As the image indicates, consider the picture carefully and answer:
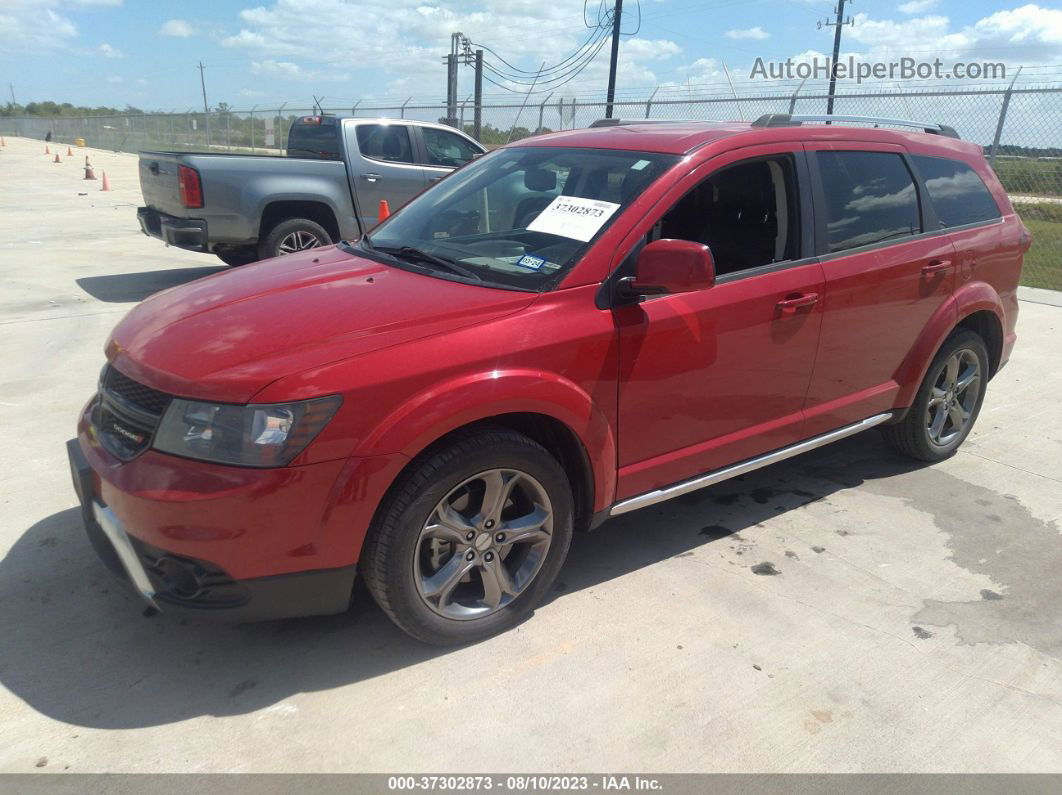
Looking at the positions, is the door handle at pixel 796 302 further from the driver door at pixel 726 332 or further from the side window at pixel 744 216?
the side window at pixel 744 216

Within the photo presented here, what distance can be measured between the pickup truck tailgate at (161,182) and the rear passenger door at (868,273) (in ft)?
21.3

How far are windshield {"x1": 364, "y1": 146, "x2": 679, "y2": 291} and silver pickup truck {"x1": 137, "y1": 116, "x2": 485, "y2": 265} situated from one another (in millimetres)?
4589

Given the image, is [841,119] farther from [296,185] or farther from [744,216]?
[296,185]

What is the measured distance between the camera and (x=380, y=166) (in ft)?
30.4

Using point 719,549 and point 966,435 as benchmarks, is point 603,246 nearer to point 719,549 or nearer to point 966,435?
point 719,549

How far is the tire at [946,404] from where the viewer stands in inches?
178

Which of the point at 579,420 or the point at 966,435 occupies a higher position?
the point at 579,420

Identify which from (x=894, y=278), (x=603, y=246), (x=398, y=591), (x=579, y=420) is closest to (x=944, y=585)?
(x=894, y=278)

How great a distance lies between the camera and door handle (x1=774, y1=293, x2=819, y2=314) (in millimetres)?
3578

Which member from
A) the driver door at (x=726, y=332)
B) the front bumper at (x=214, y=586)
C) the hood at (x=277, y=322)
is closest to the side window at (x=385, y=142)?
the hood at (x=277, y=322)

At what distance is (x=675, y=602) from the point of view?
3.36m

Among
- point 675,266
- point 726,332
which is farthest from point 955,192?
point 675,266

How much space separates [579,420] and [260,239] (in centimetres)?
651

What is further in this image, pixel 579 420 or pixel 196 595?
pixel 579 420
